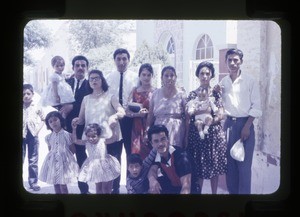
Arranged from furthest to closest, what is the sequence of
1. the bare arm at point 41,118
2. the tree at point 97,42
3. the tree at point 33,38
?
the bare arm at point 41,118
the tree at point 97,42
the tree at point 33,38

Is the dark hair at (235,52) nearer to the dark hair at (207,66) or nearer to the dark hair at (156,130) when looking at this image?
the dark hair at (207,66)

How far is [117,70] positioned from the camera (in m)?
1.86

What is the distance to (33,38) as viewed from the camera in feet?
5.06

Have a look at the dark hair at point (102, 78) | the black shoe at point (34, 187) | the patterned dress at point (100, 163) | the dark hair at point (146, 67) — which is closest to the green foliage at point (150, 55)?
the dark hair at point (146, 67)

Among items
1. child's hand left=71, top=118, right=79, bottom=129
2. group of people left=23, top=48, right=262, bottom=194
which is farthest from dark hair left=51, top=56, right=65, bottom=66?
child's hand left=71, top=118, right=79, bottom=129

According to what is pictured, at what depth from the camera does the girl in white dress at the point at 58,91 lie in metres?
1.88

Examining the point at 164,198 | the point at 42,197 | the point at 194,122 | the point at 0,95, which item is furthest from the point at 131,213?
the point at 194,122

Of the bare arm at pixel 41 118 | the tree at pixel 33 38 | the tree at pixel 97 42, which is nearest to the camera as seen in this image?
the tree at pixel 33 38

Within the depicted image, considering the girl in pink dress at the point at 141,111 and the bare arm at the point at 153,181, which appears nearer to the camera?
the bare arm at the point at 153,181

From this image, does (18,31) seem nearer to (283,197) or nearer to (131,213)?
(131,213)

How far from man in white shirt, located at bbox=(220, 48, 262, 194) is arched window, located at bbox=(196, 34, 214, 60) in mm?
64

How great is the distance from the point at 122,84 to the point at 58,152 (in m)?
0.35

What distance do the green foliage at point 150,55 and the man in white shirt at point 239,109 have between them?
0.79ft

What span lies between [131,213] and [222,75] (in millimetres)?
792
